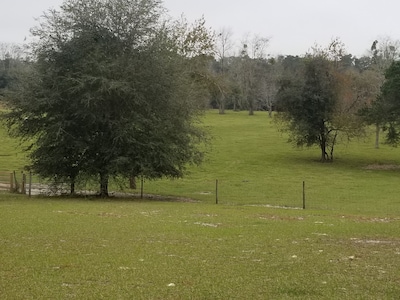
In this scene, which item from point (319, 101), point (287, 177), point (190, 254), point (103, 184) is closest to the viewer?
point (190, 254)

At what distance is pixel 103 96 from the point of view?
33.0m

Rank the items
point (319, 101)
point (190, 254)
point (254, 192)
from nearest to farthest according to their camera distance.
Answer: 1. point (190, 254)
2. point (254, 192)
3. point (319, 101)

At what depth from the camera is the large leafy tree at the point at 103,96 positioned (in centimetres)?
3300

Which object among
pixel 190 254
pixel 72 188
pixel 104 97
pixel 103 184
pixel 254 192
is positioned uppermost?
pixel 104 97

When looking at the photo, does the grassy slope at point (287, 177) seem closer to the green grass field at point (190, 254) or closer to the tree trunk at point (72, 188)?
the green grass field at point (190, 254)

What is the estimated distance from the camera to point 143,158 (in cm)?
3350

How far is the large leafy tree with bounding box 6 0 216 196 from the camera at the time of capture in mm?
33000

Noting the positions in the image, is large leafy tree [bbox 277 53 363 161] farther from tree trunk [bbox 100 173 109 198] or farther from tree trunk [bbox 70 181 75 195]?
tree trunk [bbox 70 181 75 195]

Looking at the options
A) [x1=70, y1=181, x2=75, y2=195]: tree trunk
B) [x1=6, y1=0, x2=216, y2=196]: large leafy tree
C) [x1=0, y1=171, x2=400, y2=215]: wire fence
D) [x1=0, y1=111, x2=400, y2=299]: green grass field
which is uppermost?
[x1=6, y1=0, x2=216, y2=196]: large leafy tree

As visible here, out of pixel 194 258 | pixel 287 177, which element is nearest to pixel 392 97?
pixel 287 177

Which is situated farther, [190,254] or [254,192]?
[254,192]

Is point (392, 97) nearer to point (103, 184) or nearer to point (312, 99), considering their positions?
point (312, 99)

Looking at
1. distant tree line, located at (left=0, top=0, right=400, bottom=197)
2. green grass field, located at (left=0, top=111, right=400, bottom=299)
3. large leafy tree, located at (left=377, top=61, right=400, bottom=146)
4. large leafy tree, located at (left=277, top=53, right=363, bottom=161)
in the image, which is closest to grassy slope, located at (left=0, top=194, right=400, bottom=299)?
green grass field, located at (left=0, top=111, right=400, bottom=299)

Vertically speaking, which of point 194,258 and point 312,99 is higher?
point 312,99
